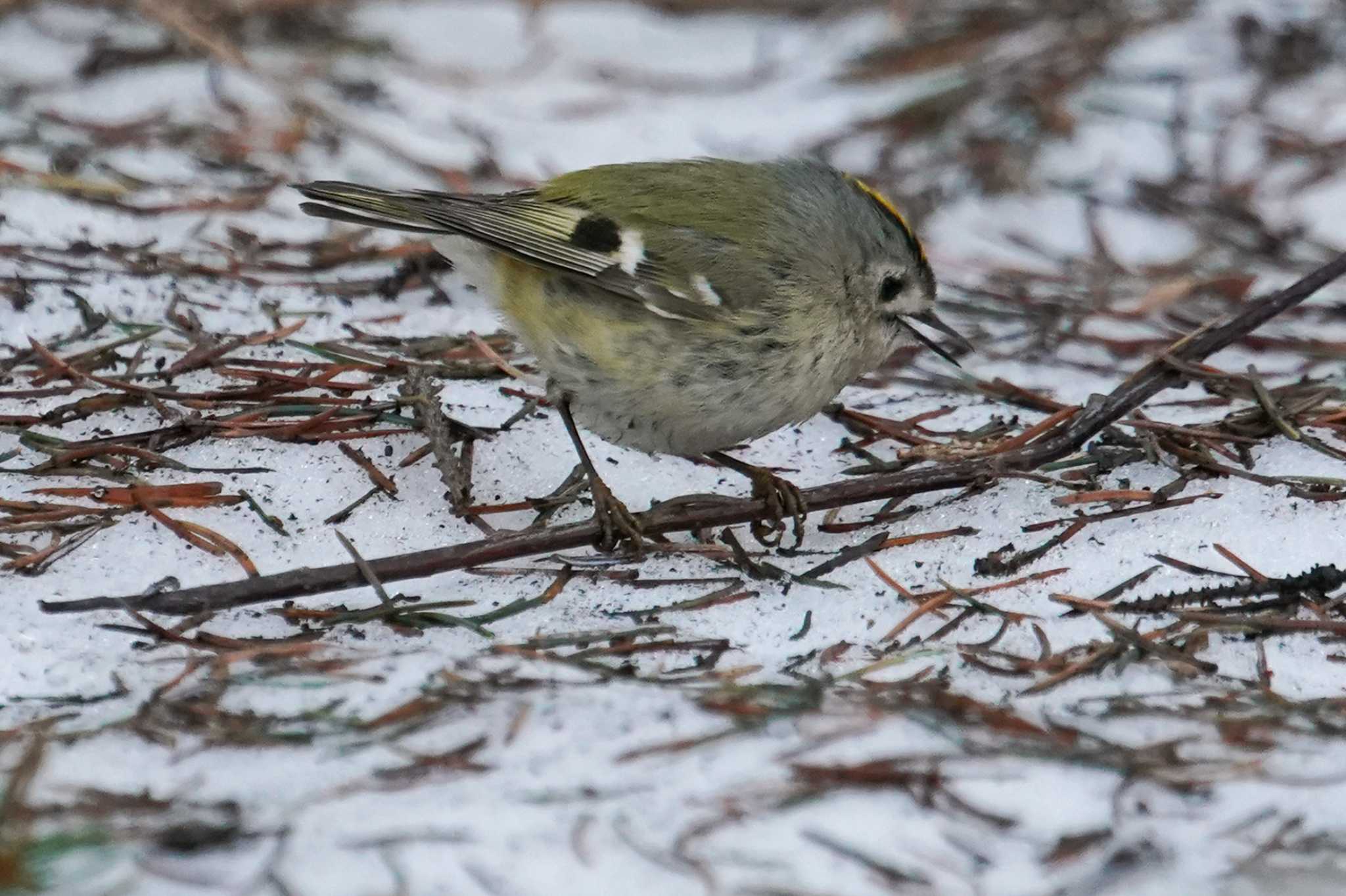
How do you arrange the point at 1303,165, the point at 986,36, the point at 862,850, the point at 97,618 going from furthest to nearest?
the point at 986,36
the point at 1303,165
the point at 97,618
the point at 862,850

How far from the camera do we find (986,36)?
5.48 metres

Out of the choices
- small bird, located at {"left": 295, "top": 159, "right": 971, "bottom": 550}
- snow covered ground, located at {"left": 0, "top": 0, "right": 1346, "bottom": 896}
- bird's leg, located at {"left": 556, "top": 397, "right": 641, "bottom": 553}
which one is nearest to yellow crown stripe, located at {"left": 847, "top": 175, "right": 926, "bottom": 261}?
small bird, located at {"left": 295, "top": 159, "right": 971, "bottom": 550}

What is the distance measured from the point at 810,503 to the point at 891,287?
20.9 inches

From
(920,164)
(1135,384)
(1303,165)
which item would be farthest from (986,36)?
(1135,384)

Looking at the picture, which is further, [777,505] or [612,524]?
[777,505]

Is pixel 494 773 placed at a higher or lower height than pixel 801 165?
lower

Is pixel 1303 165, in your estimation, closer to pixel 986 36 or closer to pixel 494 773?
pixel 986 36

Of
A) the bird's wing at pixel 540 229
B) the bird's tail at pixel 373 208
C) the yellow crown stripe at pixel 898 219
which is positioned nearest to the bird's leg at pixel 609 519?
the bird's wing at pixel 540 229

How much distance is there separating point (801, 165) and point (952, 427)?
0.67 m

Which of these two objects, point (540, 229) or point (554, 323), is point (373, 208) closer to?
point (540, 229)

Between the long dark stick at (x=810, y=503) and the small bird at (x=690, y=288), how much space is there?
0.09 meters

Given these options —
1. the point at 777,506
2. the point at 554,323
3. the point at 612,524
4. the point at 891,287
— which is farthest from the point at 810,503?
the point at 554,323

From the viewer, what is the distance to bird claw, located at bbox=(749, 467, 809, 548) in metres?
2.84

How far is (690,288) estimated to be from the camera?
2.88 m
